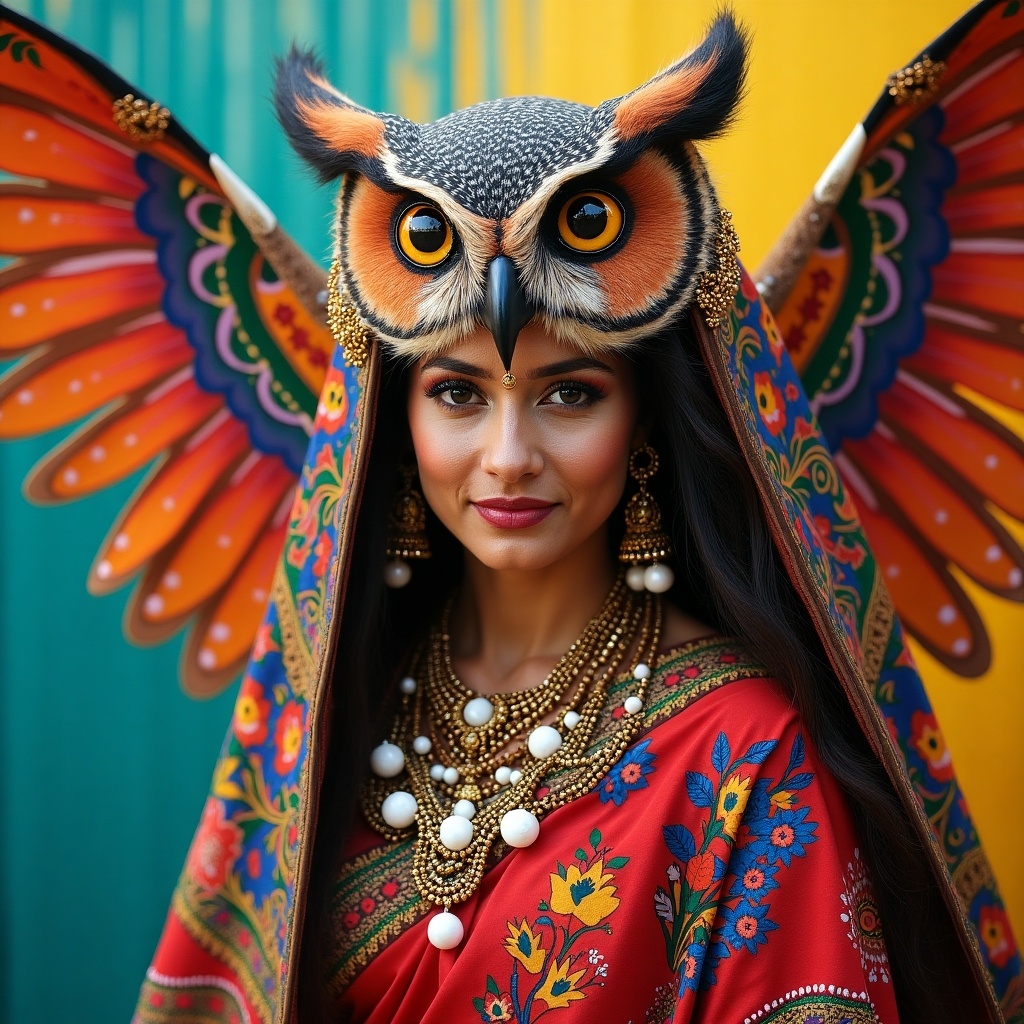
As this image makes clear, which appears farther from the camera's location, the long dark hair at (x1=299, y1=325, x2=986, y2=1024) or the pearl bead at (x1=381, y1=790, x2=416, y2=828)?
the pearl bead at (x1=381, y1=790, x2=416, y2=828)

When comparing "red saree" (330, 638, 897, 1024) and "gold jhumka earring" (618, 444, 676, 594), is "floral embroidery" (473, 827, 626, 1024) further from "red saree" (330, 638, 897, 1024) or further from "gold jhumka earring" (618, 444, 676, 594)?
"gold jhumka earring" (618, 444, 676, 594)

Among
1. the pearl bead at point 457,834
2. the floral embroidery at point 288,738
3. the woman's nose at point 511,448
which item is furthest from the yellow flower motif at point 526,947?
the woman's nose at point 511,448

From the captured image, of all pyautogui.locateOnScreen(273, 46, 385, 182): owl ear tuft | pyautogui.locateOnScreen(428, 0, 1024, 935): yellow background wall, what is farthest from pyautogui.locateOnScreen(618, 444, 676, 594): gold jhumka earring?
pyautogui.locateOnScreen(428, 0, 1024, 935): yellow background wall

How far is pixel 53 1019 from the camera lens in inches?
85.6

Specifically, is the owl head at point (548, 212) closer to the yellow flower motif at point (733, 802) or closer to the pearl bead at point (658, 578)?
the pearl bead at point (658, 578)

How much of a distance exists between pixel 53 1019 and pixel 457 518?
1.60 m

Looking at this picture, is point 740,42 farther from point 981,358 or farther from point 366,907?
point 366,907

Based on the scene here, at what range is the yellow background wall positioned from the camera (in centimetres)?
190

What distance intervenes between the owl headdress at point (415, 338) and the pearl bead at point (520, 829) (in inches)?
9.3

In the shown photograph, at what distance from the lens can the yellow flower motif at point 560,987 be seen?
3.67 feet

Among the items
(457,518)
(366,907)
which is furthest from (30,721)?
(457,518)

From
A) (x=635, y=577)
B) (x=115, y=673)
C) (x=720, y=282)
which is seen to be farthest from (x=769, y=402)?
(x=115, y=673)

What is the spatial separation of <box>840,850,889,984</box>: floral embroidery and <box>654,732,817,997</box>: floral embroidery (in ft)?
0.22

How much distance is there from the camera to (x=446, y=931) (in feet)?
3.89
